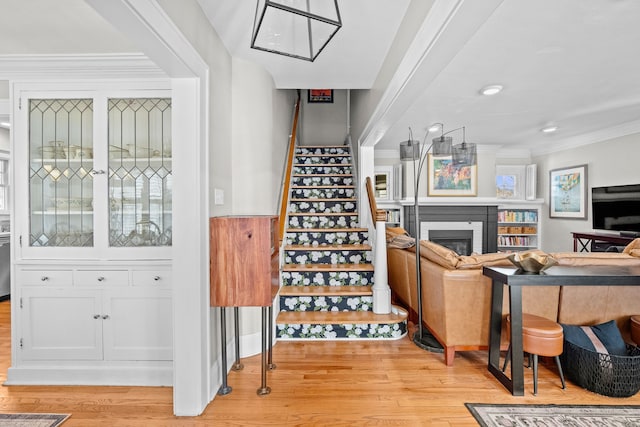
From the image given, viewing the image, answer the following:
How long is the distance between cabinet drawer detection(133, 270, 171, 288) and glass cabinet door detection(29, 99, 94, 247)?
16.9 inches

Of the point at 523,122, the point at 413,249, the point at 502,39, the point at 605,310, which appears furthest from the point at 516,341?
the point at 523,122

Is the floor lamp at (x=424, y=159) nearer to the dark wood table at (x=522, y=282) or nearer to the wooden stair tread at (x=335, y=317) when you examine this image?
the wooden stair tread at (x=335, y=317)

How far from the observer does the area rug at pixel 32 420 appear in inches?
77.0

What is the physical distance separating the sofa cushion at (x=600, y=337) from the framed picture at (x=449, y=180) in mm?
4281

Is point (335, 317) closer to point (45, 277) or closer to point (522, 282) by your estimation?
point (522, 282)

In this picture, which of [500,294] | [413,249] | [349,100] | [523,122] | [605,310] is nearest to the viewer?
[500,294]

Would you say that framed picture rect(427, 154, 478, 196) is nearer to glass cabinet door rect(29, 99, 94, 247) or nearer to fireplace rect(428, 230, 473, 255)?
fireplace rect(428, 230, 473, 255)

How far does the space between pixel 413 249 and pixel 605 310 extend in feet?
5.00

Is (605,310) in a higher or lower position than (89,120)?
lower

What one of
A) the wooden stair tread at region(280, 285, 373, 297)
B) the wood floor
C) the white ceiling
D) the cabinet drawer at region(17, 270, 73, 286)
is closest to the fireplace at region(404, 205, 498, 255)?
the white ceiling

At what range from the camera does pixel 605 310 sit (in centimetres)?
258

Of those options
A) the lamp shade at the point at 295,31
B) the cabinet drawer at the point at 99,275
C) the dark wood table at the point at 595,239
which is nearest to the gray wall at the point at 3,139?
the cabinet drawer at the point at 99,275

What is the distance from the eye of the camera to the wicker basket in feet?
7.00

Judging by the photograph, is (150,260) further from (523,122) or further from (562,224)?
(562,224)
